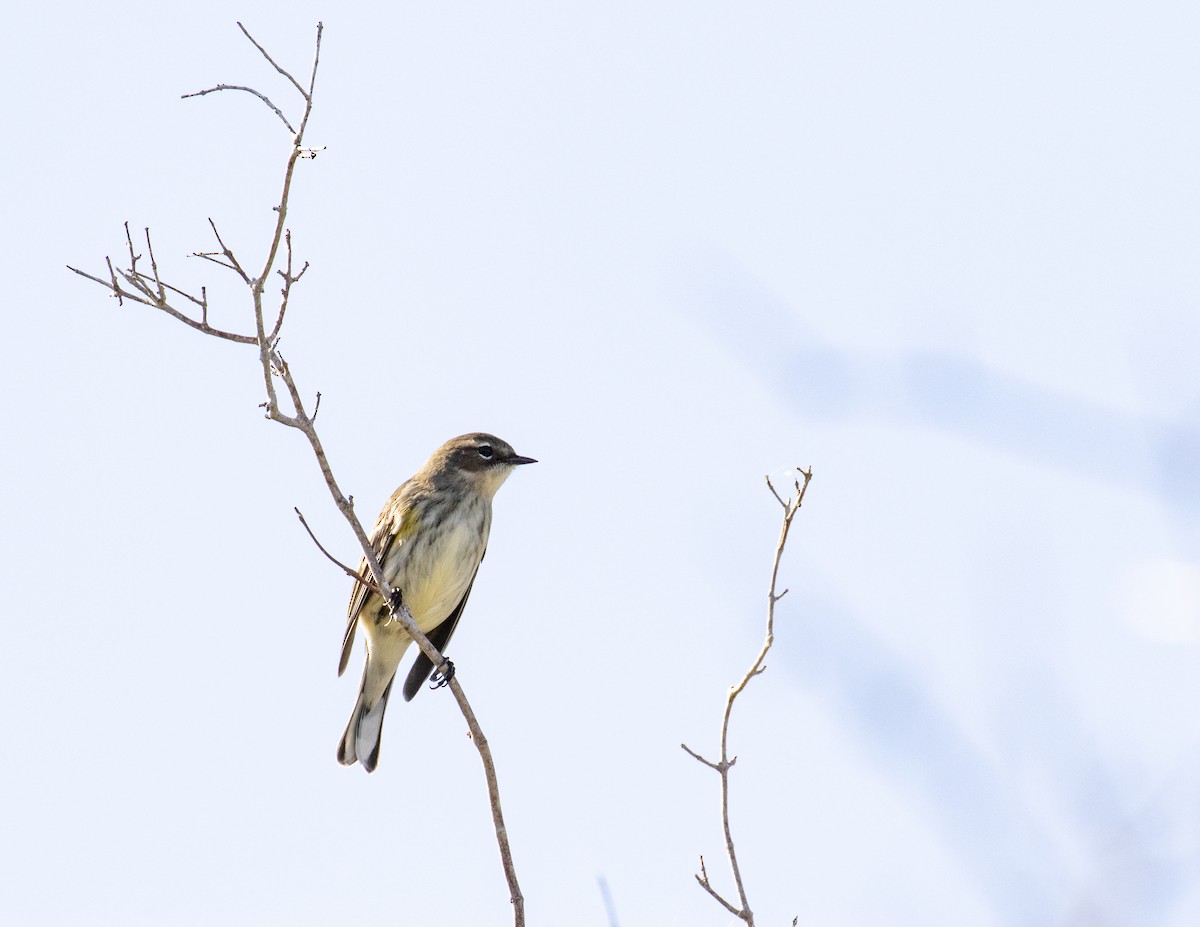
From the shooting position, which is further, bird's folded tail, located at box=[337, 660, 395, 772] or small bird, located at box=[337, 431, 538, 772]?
bird's folded tail, located at box=[337, 660, 395, 772]

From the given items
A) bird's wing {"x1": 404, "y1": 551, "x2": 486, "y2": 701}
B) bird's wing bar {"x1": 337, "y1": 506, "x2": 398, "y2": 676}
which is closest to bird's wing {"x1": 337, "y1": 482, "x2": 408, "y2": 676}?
bird's wing bar {"x1": 337, "y1": 506, "x2": 398, "y2": 676}

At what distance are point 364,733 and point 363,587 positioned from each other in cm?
154

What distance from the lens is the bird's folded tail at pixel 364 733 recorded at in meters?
11.1

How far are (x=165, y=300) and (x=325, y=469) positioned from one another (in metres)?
1.07

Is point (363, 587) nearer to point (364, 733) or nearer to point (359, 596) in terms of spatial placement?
point (359, 596)

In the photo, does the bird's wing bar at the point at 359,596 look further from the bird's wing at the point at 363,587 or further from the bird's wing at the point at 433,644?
the bird's wing at the point at 433,644

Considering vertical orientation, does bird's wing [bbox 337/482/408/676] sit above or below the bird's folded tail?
above

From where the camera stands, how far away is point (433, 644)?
440 inches

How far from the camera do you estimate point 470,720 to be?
21.7 feet

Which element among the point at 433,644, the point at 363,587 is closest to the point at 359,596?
the point at 363,587

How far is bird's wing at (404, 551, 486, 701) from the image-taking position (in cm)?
1073

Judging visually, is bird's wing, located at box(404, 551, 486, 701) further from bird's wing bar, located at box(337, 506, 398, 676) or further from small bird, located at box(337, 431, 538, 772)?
bird's wing bar, located at box(337, 506, 398, 676)

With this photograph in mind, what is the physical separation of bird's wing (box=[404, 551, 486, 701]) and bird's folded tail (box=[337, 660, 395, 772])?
48cm

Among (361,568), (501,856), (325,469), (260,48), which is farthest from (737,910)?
(361,568)
